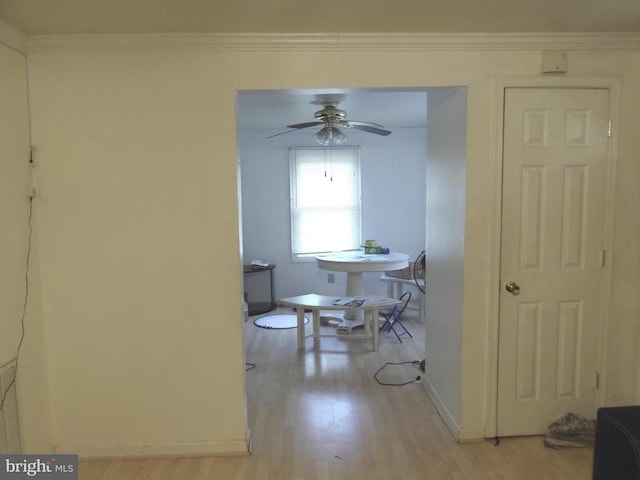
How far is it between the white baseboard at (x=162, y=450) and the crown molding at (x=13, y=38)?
214 cm

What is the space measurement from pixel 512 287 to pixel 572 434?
3.03ft

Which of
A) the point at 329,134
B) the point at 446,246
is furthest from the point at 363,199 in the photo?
the point at 446,246

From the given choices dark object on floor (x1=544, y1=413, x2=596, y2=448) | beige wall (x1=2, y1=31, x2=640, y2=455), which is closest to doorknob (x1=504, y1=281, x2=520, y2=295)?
beige wall (x1=2, y1=31, x2=640, y2=455)

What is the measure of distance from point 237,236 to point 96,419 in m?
1.32

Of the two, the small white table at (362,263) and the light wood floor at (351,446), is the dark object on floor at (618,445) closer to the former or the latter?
the light wood floor at (351,446)

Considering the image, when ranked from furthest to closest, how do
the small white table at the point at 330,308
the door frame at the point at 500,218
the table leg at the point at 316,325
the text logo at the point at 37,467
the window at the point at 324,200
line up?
1. the window at the point at 324,200
2. the table leg at the point at 316,325
3. the small white table at the point at 330,308
4. the door frame at the point at 500,218
5. the text logo at the point at 37,467

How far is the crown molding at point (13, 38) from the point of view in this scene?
6.55 feet

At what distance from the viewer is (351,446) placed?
8.11ft

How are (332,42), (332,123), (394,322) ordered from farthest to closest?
(394,322) < (332,123) < (332,42)

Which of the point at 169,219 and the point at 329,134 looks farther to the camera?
the point at 329,134

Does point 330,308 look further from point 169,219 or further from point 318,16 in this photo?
point 318,16

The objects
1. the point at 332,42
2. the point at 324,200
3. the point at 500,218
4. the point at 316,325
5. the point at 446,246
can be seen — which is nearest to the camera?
the point at 332,42

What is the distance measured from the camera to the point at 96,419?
2393 millimetres

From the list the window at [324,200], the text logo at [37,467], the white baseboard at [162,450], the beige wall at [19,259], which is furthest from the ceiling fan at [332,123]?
the text logo at [37,467]
